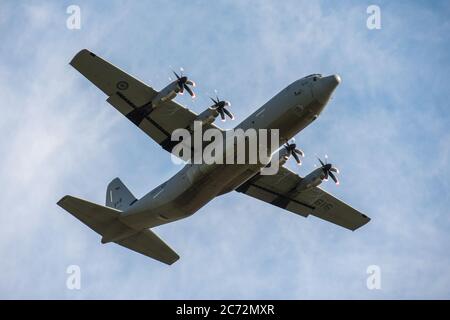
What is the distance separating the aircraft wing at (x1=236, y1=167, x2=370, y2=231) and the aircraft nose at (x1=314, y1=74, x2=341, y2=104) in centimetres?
1019

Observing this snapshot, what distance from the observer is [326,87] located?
4244 cm

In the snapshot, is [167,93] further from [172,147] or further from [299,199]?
[299,199]

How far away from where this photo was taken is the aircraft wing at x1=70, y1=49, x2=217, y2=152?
45.7 m

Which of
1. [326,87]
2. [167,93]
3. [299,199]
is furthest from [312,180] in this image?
[167,93]

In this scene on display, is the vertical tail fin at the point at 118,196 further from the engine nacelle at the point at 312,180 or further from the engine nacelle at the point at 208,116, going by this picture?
the engine nacelle at the point at 312,180

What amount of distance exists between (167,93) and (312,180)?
1194cm

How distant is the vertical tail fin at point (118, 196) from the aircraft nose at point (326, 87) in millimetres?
15722

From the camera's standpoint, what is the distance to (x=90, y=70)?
4584 centimetres

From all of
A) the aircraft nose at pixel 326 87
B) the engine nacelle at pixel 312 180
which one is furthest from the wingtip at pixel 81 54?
the engine nacelle at pixel 312 180

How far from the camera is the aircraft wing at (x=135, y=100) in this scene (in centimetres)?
4569

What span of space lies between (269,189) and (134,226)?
10.1 metres

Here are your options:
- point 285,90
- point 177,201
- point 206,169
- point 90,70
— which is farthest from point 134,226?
point 285,90

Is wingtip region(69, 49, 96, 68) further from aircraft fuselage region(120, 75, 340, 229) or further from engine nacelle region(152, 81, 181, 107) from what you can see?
aircraft fuselage region(120, 75, 340, 229)

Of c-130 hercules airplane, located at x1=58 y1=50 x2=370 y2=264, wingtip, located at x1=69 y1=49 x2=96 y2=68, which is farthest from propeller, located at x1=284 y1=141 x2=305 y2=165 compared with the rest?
wingtip, located at x1=69 y1=49 x2=96 y2=68
